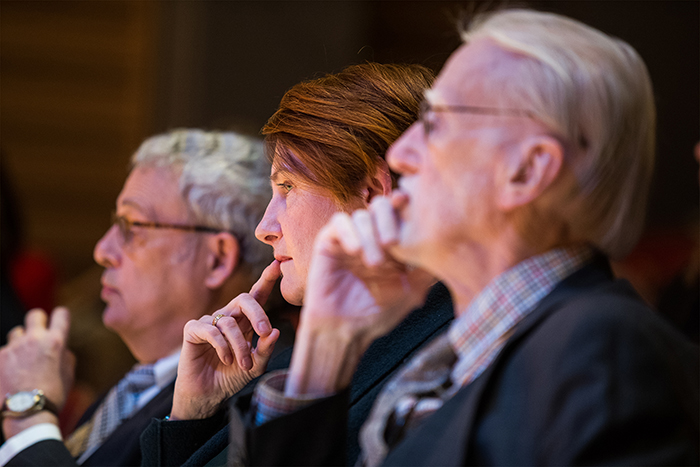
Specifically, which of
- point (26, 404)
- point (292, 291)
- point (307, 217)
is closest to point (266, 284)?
point (292, 291)

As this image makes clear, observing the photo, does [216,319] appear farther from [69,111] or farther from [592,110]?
[69,111]

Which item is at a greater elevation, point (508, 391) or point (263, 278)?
point (508, 391)

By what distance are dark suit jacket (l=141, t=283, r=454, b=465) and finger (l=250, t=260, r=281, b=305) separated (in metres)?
0.16

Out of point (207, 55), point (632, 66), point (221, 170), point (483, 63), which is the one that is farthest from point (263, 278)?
point (207, 55)

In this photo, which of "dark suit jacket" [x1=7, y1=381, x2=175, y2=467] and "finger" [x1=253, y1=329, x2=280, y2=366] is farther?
"dark suit jacket" [x1=7, y1=381, x2=175, y2=467]

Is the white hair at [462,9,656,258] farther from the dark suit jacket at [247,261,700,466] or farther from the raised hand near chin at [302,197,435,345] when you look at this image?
the raised hand near chin at [302,197,435,345]

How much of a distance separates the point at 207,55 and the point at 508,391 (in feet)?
14.3

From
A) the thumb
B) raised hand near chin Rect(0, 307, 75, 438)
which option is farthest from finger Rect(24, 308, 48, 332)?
the thumb

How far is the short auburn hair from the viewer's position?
1.59 m

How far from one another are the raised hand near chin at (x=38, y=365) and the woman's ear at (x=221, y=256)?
1.78 ft

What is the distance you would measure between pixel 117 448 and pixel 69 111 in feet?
13.5

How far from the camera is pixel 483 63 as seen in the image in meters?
1.10

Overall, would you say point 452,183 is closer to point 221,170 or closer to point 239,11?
point 221,170

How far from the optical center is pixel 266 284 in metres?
1.73
